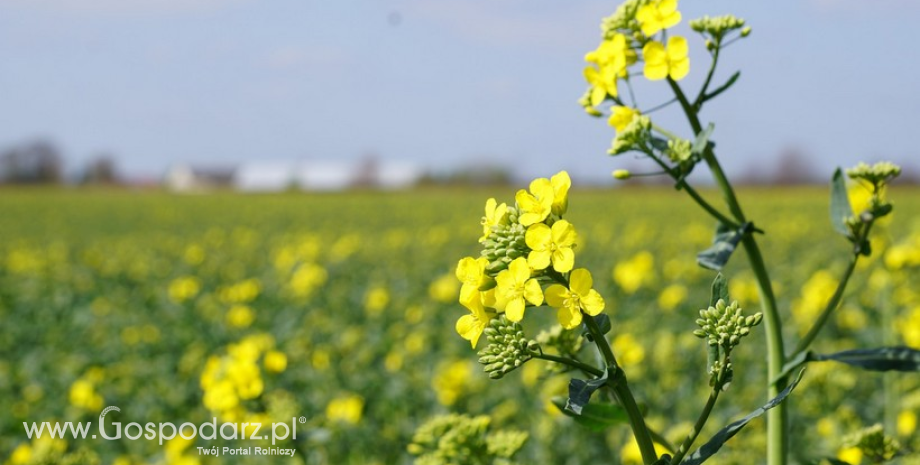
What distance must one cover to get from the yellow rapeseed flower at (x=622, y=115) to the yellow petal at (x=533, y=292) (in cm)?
54

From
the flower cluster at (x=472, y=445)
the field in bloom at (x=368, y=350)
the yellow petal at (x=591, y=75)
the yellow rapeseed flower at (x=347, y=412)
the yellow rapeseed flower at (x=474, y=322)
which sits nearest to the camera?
the yellow rapeseed flower at (x=474, y=322)

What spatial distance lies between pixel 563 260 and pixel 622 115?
1.75 ft

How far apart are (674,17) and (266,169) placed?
9911cm

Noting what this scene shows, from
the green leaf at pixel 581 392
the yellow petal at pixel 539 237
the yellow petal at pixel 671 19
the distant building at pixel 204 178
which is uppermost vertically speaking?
the yellow petal at pixel 671 19

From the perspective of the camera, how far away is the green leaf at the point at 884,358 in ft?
3.93

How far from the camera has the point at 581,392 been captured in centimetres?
97

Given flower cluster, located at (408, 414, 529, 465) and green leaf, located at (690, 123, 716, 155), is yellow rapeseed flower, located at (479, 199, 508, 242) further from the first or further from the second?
flower cluster, located at (408, 414, 529, 465)

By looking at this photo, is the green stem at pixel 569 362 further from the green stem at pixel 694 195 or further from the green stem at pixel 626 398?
the green stem at pixel 694 195

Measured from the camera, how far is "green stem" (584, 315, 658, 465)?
3.24 ft

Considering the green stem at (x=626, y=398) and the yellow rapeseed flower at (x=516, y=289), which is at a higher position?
the yellow rapeseed flower at (x=516, y=289)

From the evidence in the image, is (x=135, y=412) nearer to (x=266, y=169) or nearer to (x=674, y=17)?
(x=674, y=17)

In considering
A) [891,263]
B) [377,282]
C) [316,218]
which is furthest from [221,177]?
[891,263]

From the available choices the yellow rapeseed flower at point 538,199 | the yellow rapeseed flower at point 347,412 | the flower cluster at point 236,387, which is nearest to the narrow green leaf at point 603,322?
the yellow rapeseed flower at point 538,199

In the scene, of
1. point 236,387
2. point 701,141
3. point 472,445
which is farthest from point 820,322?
point 236,387
